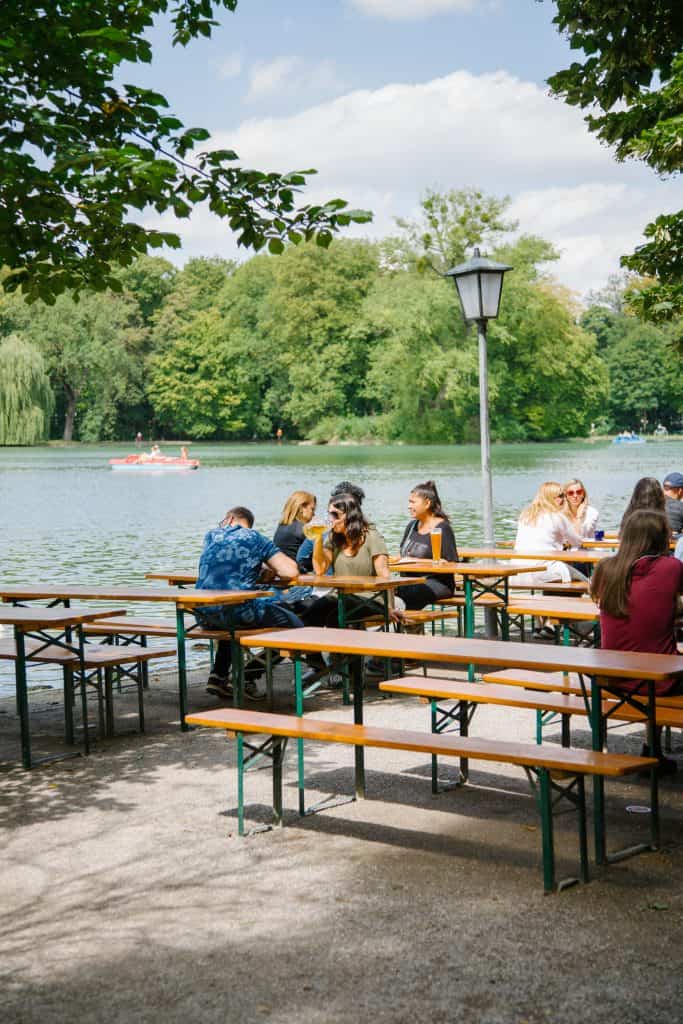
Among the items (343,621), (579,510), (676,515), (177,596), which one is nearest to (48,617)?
(177,596)

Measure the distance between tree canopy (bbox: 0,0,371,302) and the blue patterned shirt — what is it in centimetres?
184

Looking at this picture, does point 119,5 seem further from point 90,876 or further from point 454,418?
point 454,418

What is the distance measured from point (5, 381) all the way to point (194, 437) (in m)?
41.3

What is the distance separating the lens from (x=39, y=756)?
690 centimetres

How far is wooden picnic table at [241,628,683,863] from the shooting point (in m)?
4.68

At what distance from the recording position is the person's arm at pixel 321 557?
8453mm

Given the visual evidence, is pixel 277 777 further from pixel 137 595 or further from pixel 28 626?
pixel 137 595

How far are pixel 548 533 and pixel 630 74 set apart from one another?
23.0ft

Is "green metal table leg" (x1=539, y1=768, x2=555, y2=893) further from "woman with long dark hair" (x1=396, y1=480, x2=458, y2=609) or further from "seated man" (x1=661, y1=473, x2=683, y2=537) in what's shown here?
"seated man" (x1=661, y1=473, x2=683, y2=537)

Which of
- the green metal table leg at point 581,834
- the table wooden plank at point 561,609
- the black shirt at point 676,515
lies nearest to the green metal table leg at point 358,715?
A: the table wooden plank at point 561,609

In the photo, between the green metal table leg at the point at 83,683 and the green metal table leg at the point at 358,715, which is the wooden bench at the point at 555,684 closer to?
the green metal table leg at the point at 358,715

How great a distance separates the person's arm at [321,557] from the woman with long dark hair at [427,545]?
Result: 110cm

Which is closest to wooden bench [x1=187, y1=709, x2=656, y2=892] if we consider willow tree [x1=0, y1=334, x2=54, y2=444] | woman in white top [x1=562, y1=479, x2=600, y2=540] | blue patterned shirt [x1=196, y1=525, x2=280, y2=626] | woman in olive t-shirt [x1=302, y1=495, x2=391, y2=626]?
blue patterned shirt [x1=196, y1=525, x2=280, y2=626]

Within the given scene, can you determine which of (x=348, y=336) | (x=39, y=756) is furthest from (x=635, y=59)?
(x=348, y=336)
